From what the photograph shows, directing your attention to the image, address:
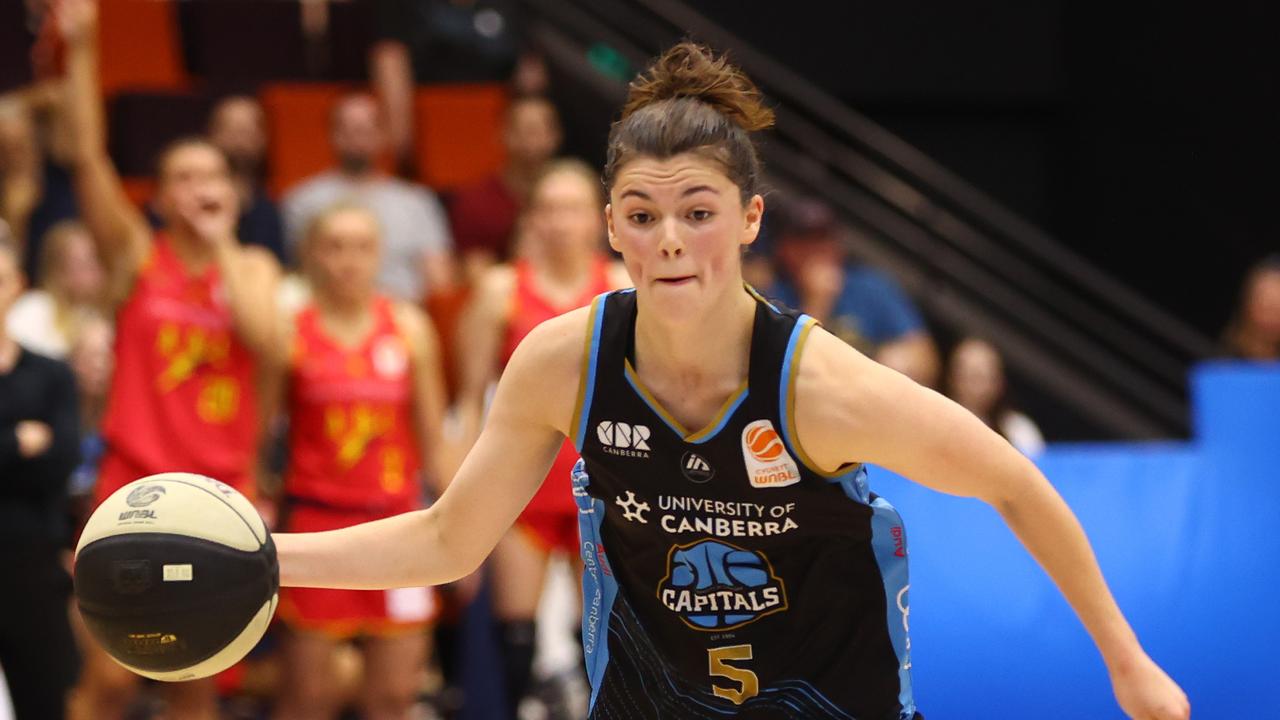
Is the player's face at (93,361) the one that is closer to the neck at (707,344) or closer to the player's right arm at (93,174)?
the player's right arm at (93,174)

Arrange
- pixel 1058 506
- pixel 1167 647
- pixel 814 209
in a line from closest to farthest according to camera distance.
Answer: pixel 1058 506
pixel 1167 647
pixel 814 209

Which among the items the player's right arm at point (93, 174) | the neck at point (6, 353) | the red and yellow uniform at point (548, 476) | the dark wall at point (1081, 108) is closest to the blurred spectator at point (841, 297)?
the red and yellow uniform at point (548, 476)

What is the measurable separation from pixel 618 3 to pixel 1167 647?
6.54 metres

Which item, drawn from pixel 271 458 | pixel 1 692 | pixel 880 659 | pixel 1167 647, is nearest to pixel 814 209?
pixel 271 458

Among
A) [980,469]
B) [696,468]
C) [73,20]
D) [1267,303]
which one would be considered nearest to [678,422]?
[696,468]

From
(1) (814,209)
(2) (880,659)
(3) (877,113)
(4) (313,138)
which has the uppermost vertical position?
(3) (877,113)

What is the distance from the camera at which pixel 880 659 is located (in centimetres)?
301

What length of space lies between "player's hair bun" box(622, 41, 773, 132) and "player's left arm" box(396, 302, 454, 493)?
113 inches

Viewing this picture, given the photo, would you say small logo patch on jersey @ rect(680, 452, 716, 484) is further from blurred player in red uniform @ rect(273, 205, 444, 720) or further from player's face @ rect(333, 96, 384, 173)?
player's face @ rect(333, 96, 384, 173)

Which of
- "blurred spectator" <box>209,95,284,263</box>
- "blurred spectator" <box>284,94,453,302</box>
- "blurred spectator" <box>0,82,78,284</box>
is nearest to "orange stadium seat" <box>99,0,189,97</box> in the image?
"blurred spectator" <box>0,82,78,284</box>

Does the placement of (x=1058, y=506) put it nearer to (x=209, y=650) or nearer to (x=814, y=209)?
(x=209, y=650)

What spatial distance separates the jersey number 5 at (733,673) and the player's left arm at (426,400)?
281cm

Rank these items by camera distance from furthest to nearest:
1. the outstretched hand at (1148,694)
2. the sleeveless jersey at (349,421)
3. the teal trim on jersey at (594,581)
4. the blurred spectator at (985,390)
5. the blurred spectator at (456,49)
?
1. the blurred spectator at (456,49)
2. the blurred spectator at (985,390)
3. the sleeveless jersey at (349,421)
4. the teal trim on jersey at (594,581)
5. the outstretched hand at (1148,694)

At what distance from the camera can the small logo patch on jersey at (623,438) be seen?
2.95 m
